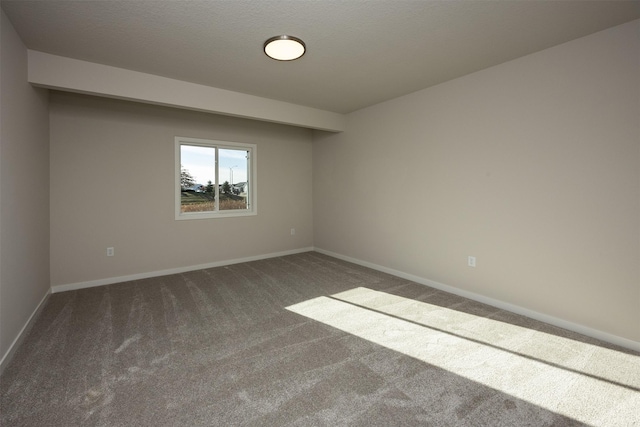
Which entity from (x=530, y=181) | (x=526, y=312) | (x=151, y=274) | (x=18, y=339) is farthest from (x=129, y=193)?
(x=526, y=312)

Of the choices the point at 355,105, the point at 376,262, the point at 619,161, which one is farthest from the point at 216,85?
the point at 619,161

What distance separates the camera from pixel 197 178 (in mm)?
4699

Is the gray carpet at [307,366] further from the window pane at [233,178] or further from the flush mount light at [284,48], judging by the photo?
the flush mount light at [284,48]

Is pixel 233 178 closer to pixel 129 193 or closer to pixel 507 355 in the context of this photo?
pixel 129 193

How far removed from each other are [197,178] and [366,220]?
8.97ft

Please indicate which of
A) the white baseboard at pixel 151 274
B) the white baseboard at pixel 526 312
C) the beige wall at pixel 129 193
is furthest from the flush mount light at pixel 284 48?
the white baseboard at pixel 151 274

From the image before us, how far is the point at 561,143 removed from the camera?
2701 millimetres

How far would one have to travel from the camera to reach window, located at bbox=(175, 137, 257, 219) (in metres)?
4.57

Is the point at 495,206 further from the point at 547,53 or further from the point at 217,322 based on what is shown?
the point at 217,322

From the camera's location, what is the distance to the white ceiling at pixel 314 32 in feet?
6.98

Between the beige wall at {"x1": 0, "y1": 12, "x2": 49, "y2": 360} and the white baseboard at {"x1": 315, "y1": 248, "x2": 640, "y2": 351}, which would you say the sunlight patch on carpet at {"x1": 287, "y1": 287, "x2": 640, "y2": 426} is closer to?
the white baseboard at {"x1": 315, "y1": 248, "x2": 640, "y2": 351}

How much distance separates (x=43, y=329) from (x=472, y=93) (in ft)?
15.7

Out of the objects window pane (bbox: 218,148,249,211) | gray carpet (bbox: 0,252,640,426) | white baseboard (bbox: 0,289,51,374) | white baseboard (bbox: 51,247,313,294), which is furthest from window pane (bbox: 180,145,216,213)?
white baseboard (bbox: 0,289,51,374)

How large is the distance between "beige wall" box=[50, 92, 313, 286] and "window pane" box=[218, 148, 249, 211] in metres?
0.23
